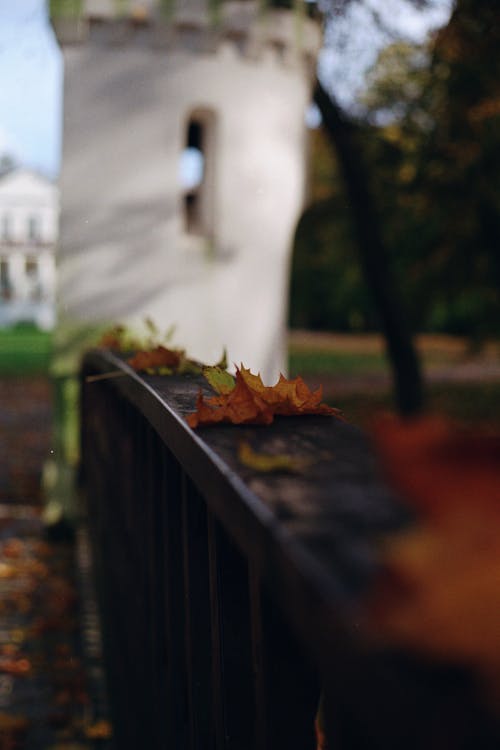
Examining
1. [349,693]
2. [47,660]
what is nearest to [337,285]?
[47,660]

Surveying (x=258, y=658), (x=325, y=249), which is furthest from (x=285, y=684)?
(x=325, y=249)

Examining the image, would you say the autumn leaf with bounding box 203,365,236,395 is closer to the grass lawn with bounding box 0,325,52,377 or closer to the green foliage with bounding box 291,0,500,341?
the green foliage with bounding box 291,0,500,341

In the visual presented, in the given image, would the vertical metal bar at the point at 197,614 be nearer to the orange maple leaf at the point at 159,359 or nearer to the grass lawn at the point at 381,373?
the orange maple leaf at the point at 159,359

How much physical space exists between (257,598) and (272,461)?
0.30 metres

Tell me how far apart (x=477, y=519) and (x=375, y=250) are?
14029mm

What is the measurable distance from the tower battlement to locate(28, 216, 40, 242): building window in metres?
6.60

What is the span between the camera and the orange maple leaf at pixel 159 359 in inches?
102

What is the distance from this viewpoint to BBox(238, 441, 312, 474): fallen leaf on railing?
0.98m

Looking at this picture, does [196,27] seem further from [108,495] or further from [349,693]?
[349,693]

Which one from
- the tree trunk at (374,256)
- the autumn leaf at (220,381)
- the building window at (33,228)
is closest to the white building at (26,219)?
the building window at (33,228)

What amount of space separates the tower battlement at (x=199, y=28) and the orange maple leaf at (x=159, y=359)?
6490 mm

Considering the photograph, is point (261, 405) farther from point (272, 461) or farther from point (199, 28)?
point (199, 28)

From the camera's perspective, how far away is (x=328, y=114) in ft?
44.9

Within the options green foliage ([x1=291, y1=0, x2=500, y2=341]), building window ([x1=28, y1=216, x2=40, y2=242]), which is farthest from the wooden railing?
building window ([x1=28, y1=216, x2=40, y2=242])
